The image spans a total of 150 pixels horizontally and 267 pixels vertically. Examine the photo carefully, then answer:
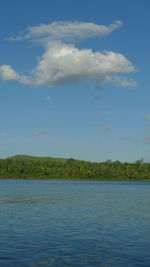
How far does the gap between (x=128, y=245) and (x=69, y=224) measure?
1437cm

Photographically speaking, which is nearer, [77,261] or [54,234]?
[77,261]

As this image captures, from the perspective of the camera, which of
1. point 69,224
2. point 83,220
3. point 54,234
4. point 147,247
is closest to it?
point 147,247

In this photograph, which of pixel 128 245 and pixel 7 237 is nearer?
pixel 128 245

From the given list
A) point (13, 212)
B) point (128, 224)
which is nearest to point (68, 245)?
point (128, 224)

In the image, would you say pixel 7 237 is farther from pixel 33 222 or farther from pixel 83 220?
pixel 83 220

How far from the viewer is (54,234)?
42.1 m

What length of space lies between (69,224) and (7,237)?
40.0 ft

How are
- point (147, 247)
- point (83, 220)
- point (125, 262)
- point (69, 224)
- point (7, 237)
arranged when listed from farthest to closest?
point (83, 220) → point (69, 224) → point (7, 237) → point (147, 247) → point (125, 262)

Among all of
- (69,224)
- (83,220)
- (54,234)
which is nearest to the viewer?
(54,234)

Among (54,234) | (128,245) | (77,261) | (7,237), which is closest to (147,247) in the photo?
(128,245)

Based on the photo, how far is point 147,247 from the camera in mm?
35781

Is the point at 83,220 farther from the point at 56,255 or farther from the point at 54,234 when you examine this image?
the point at 56,255

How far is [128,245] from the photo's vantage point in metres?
36.7

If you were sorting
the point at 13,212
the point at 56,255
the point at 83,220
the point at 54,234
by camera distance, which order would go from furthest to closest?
1. the point at 13,212
2. the point at 83,220
3. the point at 54,234
4. the point at 56,255
